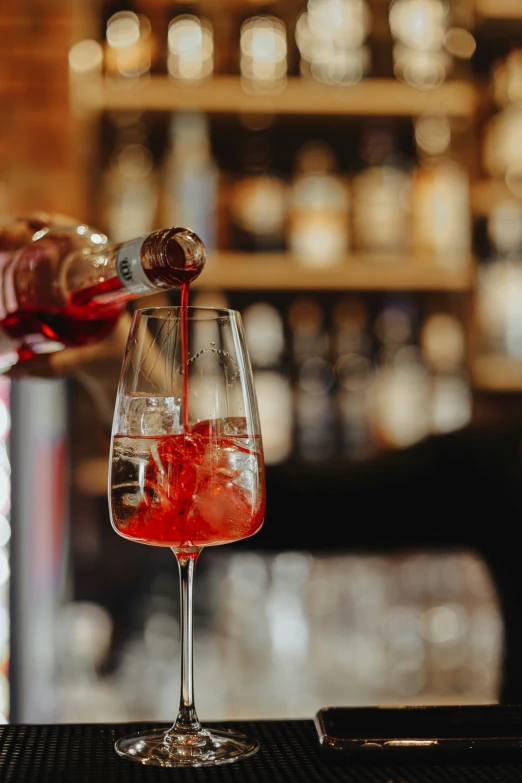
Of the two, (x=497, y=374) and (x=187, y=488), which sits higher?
(x=497, y=374)

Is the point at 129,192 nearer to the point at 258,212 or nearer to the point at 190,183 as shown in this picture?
the point at 190,183

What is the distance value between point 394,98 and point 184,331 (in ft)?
6.70

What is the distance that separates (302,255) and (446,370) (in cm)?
50

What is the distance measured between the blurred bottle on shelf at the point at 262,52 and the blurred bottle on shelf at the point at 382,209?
1.06 feet

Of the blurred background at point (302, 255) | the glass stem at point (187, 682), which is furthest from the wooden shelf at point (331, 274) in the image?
the glass stem at point (187, 682)

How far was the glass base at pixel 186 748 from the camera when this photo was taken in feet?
2.03

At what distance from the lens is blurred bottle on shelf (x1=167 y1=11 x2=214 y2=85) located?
8.71 ft

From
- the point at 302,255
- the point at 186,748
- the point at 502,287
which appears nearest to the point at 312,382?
the point at 302,255

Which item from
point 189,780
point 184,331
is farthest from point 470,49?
point 189,780

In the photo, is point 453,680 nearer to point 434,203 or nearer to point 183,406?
point 434,203

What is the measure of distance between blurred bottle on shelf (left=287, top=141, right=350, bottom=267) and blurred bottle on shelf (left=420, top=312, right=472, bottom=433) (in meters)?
0.34

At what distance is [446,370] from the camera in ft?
8.98

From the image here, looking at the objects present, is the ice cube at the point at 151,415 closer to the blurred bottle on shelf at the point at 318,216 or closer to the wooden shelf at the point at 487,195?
the blurred bottle on shelf at the point at 318,216

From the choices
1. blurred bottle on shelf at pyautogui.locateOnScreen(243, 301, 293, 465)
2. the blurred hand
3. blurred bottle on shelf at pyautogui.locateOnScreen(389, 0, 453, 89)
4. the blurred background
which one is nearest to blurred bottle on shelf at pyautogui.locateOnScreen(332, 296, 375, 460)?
the blurred background
